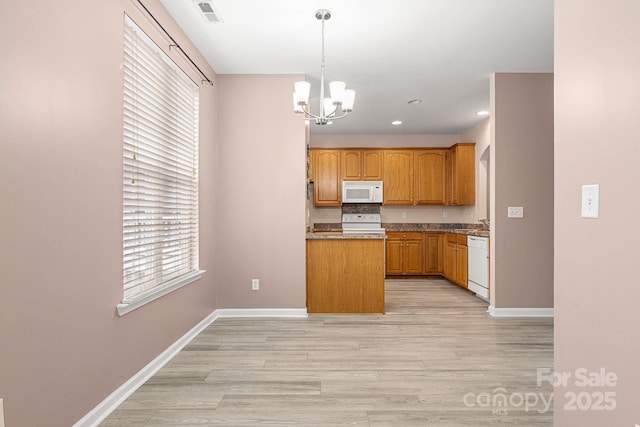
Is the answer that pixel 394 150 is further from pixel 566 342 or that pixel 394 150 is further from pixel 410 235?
pixel 566 342

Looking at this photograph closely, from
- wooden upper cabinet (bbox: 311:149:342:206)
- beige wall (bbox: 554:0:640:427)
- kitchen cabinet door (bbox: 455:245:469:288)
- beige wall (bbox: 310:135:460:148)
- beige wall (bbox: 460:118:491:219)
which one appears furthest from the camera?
beige wall (bbox: 310:135:460:148)

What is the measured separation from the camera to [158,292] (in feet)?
7.97

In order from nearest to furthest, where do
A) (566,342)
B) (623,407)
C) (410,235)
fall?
(623,407) → (566,342) → (410,235)

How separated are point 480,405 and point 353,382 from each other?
0.77m

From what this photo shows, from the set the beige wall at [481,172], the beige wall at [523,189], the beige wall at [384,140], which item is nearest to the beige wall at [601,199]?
the beige wall at [523,189]

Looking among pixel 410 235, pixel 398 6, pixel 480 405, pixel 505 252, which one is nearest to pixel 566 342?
pixel 480 405

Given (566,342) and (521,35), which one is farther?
(521,35)

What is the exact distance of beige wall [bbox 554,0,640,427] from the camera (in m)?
1.05

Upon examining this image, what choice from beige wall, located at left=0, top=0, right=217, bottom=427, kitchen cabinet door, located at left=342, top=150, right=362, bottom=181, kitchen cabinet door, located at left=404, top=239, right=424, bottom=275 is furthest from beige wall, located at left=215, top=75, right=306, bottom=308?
kitchen cabinet door, located at left=404, top=239, right=424, bottom=275

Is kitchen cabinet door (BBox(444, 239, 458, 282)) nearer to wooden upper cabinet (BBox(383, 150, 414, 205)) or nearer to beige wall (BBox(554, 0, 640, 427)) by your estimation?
wooden upper cabinet (BBox(383, 150, 414, 205))

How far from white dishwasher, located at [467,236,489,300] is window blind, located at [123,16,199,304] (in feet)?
11.3

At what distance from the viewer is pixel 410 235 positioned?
626cm

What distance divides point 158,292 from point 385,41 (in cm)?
278

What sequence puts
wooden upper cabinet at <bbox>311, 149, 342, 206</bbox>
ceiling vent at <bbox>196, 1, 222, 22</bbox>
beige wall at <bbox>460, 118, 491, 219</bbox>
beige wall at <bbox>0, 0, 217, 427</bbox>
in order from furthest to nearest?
wooden upper cabinet at <bbox>311, 149, 342, 206</bbox>
beige wall at <bbox>460, 118, 491, 219</bbox>
ceiling vent at <bbox>196, 1, 222, 22</bbox>
beige wall at <bbox>0, 0, 217, 427</bbox>
